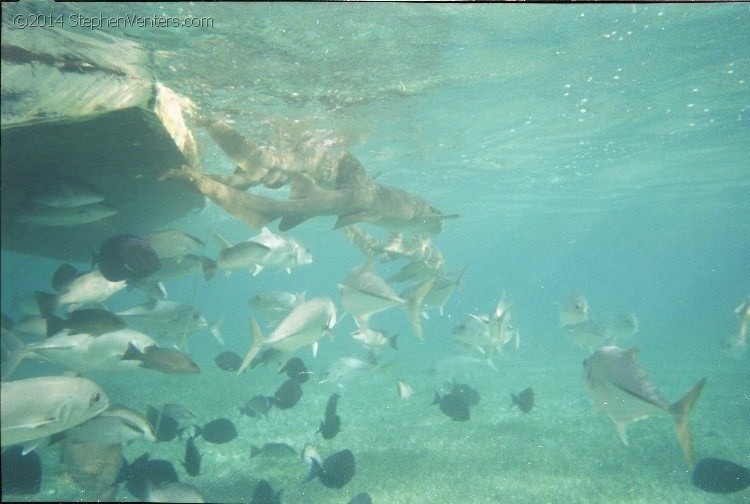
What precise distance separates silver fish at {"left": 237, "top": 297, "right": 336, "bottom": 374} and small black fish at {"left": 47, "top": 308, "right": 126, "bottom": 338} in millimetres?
1894

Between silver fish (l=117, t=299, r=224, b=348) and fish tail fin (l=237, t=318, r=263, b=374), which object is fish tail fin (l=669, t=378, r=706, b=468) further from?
silver fish (l=117, t=299, r=224, b=348)

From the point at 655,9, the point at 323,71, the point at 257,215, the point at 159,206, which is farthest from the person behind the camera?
the point at 323,71

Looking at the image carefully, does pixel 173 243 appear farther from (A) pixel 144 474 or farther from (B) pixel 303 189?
(A) pixel 144 474

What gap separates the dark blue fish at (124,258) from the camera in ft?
12.9

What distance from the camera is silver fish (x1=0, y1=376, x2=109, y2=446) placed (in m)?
2.80

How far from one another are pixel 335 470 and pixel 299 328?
7.03 feet

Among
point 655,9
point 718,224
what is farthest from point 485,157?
point 718,224

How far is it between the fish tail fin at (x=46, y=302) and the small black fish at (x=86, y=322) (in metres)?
0.07

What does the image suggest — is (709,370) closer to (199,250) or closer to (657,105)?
(657,105)

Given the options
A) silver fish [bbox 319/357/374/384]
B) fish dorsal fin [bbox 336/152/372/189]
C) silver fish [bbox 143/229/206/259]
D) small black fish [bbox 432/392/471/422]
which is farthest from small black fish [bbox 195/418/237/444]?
fish dorsal fin [bbox 336/152/372/189]

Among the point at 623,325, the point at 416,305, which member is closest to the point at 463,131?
the point at 623,325

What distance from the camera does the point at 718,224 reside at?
55.5 m

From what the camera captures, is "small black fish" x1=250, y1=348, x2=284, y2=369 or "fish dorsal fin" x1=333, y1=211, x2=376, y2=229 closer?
"fish dorsal fin" x1=333, y1=211, x2=376, y2=229

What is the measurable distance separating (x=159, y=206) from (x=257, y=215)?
4.97 metres
